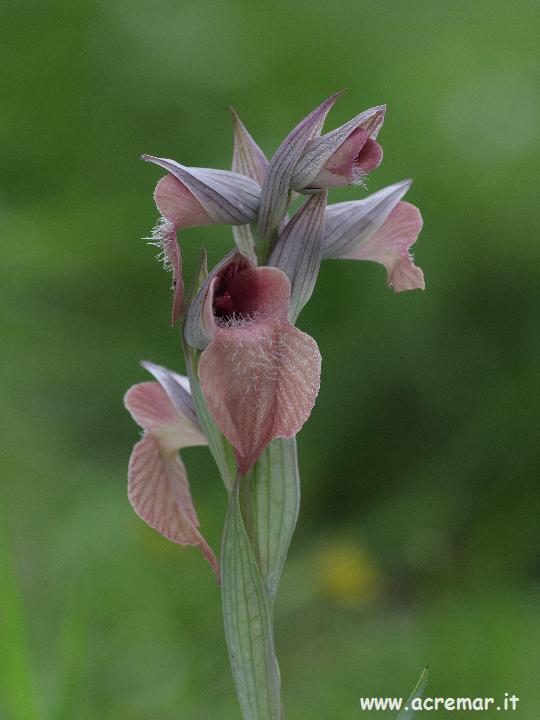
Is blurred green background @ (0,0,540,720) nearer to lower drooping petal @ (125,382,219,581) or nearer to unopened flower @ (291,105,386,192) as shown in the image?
lower drooping petal @ (125,382,219,581)

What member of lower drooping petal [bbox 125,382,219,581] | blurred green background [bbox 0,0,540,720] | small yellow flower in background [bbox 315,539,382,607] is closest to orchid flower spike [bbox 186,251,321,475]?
lower drooping petal [bbox 125,382,219,581]

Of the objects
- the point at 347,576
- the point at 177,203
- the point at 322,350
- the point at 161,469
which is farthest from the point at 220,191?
the point at 322,350

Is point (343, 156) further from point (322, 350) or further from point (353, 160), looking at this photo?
point (322, 350)

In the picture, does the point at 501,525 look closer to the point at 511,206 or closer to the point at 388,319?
the point at 388,319

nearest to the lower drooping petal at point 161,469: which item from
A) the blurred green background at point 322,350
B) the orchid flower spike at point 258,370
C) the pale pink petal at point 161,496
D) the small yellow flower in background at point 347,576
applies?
the pale pink petal at point 161,496

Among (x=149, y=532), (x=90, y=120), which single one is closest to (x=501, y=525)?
(x=149, y=532)

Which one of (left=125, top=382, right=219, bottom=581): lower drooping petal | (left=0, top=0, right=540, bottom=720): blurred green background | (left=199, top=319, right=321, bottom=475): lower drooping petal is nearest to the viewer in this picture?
(left=199, top=319, right=321, bottom=475): lower drooping petal
